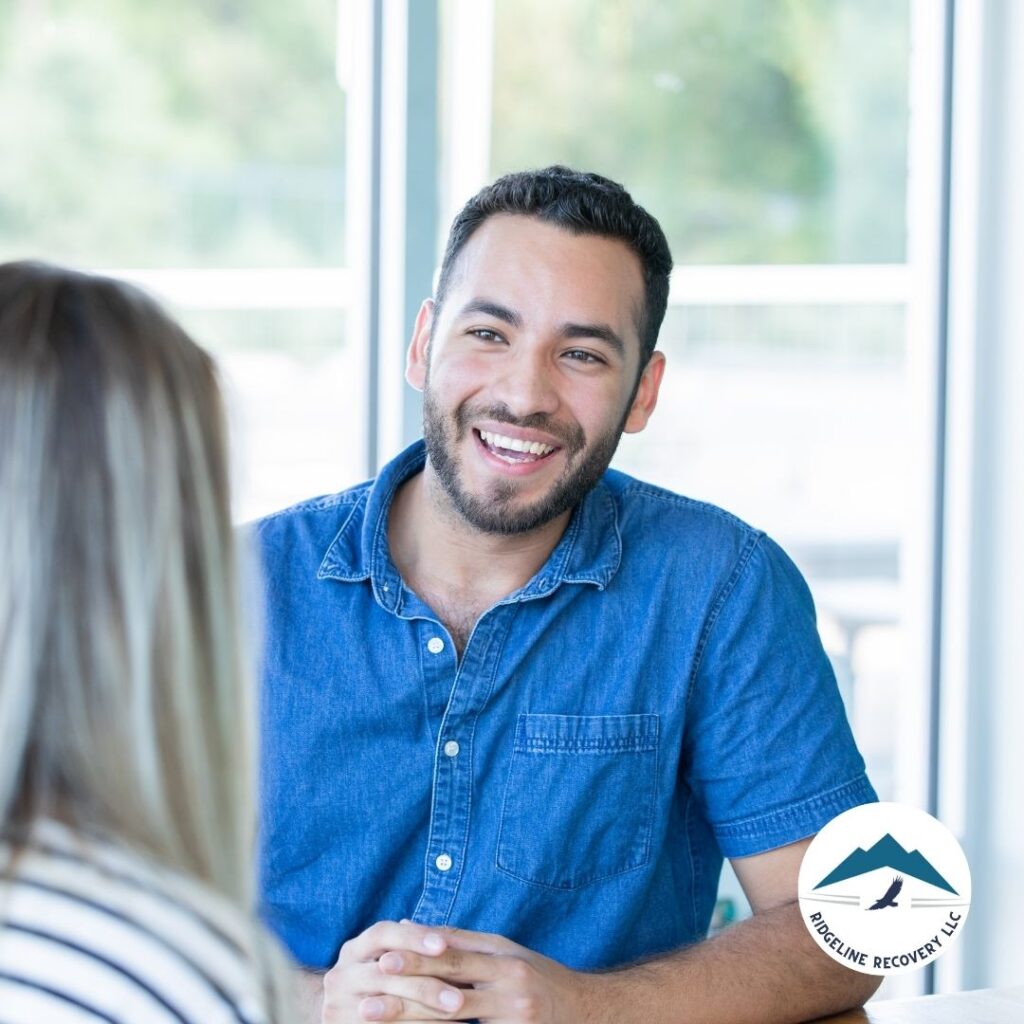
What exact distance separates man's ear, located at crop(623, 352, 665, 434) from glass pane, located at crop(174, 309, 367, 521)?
793 millimetres

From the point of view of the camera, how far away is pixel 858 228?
3.12 meters

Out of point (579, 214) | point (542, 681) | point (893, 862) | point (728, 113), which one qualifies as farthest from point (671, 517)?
point (728, 113)

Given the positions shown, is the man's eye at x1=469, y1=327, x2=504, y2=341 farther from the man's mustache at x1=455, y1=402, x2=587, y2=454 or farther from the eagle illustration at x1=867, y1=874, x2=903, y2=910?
the eagle illustration at x1=867, y1=874, x2=903, y2=910

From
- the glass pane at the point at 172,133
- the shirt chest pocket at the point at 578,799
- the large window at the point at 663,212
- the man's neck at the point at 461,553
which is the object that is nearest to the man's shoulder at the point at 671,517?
the man's neck at the point at 461,553

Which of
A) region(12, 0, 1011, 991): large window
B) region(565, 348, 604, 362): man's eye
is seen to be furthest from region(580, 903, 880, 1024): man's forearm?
region(12, 0, 1011, 991): large window

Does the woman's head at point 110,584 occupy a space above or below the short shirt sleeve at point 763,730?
above

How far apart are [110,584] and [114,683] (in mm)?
57

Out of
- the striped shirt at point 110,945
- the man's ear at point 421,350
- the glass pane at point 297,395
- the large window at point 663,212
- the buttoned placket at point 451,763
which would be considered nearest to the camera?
the striped shirt at point 110,945

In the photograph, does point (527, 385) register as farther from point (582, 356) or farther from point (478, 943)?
point (478, 943)

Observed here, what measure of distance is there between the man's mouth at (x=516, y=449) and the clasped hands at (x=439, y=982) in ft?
1.90

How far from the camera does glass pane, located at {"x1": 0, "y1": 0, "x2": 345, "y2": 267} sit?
91.1 inches

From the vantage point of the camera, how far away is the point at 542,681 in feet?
5.69

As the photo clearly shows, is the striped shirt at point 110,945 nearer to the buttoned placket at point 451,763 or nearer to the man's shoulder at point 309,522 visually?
the buttoned placket at point 451,763

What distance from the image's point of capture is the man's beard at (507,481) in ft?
5.83
